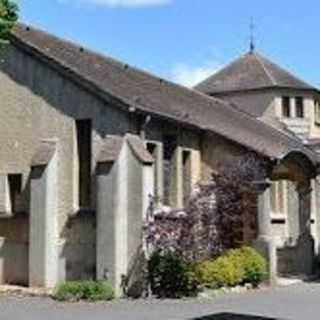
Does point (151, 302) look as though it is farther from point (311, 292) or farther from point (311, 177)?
point (311, 177)

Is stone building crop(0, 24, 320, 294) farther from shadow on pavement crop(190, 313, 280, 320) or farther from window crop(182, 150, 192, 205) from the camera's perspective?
shadow on pavement crop(190, 313, 280, 320)

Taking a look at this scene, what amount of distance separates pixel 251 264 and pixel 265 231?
1.92 meters

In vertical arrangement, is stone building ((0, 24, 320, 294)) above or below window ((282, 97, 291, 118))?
below

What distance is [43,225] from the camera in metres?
24.5

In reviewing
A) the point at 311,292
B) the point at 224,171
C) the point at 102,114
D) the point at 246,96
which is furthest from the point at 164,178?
the point at 246,96

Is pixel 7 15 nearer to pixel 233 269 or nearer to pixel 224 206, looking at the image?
pixel 233 269

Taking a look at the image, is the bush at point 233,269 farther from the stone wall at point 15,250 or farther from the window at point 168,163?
the stone wall at point 15,250

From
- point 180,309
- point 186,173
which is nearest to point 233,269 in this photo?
point 180,309

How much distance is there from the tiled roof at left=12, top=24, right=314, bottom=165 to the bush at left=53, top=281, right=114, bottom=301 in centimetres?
512

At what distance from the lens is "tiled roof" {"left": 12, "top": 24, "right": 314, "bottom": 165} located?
25344mm

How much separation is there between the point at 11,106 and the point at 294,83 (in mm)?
27105

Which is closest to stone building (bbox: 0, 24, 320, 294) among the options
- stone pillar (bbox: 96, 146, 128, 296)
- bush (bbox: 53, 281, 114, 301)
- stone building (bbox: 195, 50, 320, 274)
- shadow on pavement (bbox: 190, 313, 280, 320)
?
stone pillar (bbox: 96, 146, 128, 296)

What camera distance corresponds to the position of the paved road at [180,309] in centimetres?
1848

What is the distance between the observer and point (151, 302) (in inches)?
853
